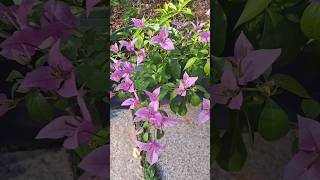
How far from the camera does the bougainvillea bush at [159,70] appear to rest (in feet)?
2.32

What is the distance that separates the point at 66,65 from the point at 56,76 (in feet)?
0.09

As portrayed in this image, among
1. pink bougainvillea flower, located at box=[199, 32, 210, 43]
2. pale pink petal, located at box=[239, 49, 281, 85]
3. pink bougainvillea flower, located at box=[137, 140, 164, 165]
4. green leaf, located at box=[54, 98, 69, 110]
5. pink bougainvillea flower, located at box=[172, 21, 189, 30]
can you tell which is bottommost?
pink bougainvillea flower, located at box=[137, 140, 164, 165]

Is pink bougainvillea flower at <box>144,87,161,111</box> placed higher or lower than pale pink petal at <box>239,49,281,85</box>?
lower

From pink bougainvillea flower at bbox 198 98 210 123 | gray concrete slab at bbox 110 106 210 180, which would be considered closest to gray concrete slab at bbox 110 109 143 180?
gray concrete slab at bbox 110 106 210 180

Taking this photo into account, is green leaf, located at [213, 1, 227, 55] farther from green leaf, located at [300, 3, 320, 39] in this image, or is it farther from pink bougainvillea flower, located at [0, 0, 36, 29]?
pink bougainvillea flower, located at [0, 0, 36, 29]

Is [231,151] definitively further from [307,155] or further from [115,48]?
[115,48]

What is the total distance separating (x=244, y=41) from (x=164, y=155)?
199mm

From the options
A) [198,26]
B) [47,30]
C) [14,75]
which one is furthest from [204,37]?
[14,75]

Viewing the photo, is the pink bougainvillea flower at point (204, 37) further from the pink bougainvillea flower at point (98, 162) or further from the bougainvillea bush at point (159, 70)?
the pink bougainvillea flower at point (98, 162)

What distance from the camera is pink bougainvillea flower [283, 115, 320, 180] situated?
71 centimetres

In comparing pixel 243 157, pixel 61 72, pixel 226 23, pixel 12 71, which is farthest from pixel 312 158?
pixel 12 71

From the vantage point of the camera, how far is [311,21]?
0.70 metres

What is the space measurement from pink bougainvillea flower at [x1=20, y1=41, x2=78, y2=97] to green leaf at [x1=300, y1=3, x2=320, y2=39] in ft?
1.09

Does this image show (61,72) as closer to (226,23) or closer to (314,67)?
(226,23)
